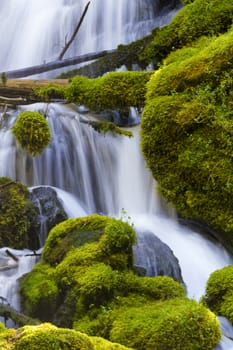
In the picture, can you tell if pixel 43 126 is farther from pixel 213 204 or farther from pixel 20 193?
pixel 213 204

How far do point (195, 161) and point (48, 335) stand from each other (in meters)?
3.47

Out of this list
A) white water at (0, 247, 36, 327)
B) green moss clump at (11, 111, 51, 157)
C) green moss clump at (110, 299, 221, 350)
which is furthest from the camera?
green moss clump at (11, 111, 51, 157)

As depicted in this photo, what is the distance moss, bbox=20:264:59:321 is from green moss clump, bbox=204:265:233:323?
1.32m

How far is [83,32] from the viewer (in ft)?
37.7

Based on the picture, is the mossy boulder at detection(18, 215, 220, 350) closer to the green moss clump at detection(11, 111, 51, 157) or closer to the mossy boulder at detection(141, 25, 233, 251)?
the mossy boulder at detection(141, 25, 233, 251)

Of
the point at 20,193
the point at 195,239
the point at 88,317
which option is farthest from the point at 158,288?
the point at 20,193

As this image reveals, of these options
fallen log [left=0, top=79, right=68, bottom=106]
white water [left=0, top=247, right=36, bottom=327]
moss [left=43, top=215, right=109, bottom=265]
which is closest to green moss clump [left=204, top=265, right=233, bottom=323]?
moss [left=43, top=215, right=109, bottom=265]

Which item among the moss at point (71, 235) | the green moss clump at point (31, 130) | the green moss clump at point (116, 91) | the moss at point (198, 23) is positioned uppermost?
the moss at point (198, 23)

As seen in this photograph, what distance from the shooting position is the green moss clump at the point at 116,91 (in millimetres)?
6340

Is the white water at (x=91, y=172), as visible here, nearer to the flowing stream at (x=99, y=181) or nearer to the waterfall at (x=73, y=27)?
the flowing stream at (x=99, y=181)

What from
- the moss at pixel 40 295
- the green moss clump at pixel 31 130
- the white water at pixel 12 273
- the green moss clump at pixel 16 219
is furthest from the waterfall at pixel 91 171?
the moss at pixel 40 295

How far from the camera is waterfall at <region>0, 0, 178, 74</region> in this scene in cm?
1119

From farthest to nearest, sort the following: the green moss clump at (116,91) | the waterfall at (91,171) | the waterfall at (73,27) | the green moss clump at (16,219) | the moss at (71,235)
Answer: the waterfall at (73,27)
the waterfall at (91,171)
the green moss clump at (116,91)
the green moss clump at (16,219)
the moss at (71,235)

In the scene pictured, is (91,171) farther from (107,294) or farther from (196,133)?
(107,294)
